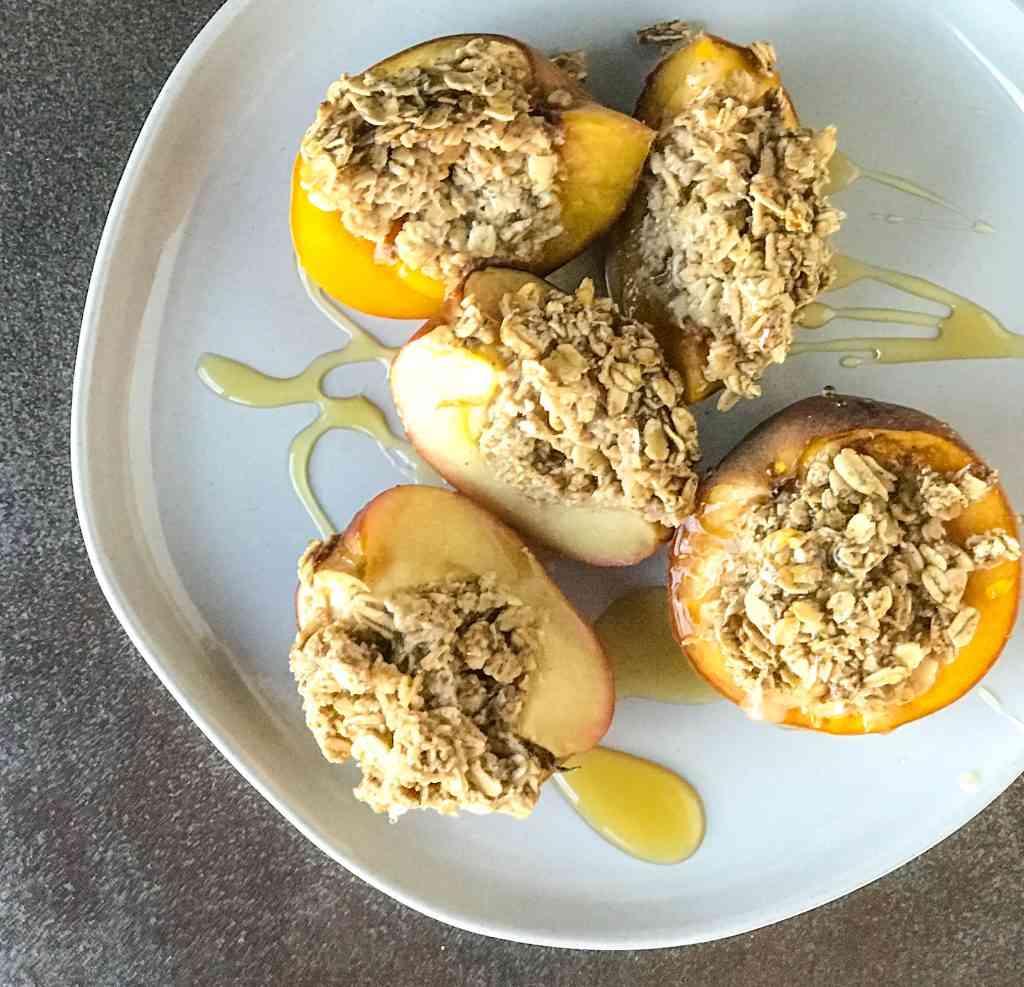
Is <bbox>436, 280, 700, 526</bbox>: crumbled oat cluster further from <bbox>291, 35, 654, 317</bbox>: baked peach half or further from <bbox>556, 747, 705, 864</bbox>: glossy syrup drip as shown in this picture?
<bbox>556, 747, 705, 864</bbox>: glossy syrup drip

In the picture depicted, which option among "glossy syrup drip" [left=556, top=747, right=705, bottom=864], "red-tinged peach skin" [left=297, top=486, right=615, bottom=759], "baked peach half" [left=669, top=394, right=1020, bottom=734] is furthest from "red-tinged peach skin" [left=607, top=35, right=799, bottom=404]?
"glossy syrup drip" [left=556, top=747, right=705, bottom=864]

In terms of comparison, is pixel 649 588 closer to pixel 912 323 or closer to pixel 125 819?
pixel 912 323

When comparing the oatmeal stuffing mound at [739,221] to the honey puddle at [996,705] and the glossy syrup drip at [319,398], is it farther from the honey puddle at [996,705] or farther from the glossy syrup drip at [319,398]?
the honey puddle at [996,705]

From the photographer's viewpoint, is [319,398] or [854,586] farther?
[319,398]

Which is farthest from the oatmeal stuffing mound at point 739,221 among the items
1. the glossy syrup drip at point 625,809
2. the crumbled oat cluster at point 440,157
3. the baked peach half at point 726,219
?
the glossy syrup drip at point 625,809

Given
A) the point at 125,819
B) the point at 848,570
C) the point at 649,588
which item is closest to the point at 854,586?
the point at 848,570

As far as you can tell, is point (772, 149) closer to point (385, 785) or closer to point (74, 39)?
point (385, 785)
